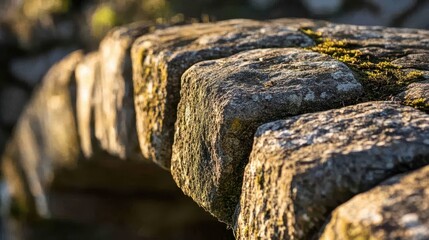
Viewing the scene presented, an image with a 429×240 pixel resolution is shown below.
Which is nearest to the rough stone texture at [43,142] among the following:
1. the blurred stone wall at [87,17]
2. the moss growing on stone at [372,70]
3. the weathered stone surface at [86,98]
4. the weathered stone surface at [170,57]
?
the weathered stone surface at [86,98]

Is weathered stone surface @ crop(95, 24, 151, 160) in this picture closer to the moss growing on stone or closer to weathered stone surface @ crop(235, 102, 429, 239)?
the moss growing on stone

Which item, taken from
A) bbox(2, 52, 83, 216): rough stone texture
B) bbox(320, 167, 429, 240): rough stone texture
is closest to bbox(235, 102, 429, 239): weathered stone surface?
bbox(320, 167, 429, 240): rough stone texture

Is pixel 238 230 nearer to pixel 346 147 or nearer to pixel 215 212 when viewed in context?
pixel 215 212

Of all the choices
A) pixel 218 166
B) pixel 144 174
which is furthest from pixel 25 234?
pixel 218 166

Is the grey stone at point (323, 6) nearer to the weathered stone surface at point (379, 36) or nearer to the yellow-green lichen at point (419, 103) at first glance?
the weathered stone surface at point (379, 36)

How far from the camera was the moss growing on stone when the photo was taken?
1.21 m

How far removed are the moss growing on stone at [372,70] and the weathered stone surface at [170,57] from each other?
96 mm

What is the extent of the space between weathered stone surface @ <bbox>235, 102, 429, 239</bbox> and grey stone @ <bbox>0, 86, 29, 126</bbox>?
3902 millimetres

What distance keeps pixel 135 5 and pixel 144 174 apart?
0.86 metres

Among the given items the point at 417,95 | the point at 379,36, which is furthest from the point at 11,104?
the point at 417,95

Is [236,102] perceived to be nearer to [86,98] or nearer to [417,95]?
[417,95]

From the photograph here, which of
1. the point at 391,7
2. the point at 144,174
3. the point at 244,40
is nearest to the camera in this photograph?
the point at 244,40

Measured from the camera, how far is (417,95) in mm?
1137

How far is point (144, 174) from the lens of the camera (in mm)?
3381
